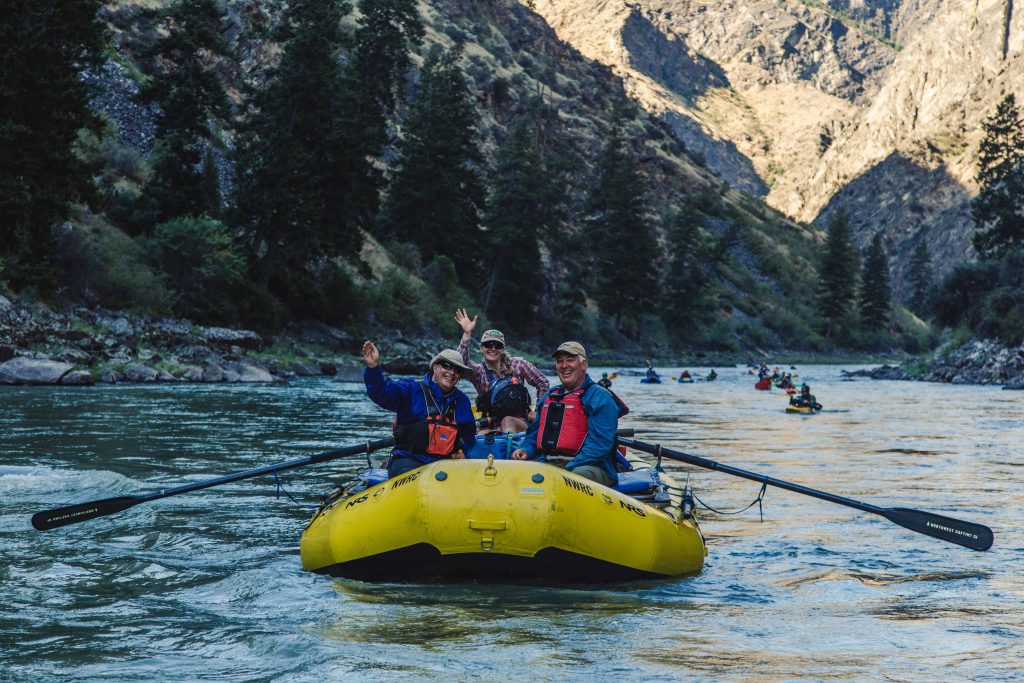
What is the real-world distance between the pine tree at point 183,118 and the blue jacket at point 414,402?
3217 cm

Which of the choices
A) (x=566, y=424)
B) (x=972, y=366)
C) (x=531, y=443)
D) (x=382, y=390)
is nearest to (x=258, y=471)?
(x=382, y=390)

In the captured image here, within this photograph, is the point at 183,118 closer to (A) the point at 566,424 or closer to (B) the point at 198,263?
(B) the point at 198,263

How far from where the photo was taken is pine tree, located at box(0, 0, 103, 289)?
2716cm

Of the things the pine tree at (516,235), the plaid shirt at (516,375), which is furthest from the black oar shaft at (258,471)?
the pine tree at (516,235)

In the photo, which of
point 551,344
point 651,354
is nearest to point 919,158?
point 651,354

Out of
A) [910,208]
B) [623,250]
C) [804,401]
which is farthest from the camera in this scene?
[910,208]

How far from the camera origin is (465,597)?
724 centimetres

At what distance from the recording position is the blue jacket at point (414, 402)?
8.20m

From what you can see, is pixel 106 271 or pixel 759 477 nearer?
pixel 759 477

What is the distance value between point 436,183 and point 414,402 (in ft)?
174

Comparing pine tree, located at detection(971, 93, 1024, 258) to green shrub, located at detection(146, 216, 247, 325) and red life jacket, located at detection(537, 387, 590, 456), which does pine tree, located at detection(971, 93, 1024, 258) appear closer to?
green shrub, located at detection(146, 216, 247, 325)

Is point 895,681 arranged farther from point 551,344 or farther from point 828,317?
point 828,317

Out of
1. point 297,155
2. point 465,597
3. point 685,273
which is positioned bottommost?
point 465,597

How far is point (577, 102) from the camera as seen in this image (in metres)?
102
